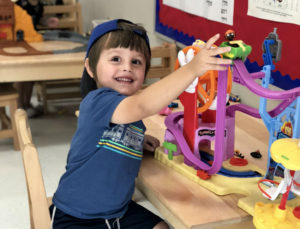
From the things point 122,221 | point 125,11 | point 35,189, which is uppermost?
point 125,11

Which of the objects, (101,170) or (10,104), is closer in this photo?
(101,170)

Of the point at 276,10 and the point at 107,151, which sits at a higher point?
the point at 276,10

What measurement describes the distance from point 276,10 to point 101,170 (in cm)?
88

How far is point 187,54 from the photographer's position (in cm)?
117

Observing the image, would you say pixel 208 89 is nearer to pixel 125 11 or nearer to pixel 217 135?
pixel 217 135

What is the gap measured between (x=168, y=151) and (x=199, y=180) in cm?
16

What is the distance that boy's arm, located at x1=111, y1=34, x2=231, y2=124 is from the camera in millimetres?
895

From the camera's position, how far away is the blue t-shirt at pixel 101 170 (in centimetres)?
121

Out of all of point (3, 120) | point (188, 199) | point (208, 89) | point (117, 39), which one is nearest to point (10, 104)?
point (3, 120)

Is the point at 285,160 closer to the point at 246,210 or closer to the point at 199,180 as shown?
the point at 246,210

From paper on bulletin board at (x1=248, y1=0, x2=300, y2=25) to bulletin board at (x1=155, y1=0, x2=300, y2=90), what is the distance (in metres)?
0.02

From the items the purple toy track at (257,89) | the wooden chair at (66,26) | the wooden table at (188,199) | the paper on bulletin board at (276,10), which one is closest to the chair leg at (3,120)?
the wooden chair at (66,26)

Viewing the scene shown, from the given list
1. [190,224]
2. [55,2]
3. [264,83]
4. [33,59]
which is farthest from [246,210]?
[55,2]

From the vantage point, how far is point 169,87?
959 millimetres
